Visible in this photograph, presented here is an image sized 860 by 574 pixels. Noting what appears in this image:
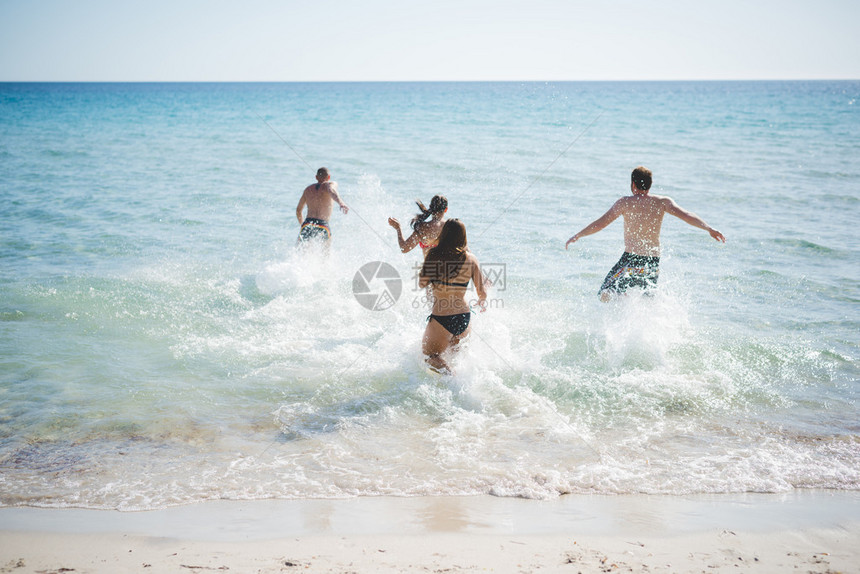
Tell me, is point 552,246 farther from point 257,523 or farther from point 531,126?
point 531,126

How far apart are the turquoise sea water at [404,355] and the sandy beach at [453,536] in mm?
180

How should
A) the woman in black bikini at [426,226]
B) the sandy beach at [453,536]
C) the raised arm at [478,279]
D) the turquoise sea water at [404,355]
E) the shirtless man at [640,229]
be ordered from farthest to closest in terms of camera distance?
the shirtless man at [640,229]
the woman in black bikini at [426,226]
the raised arm at [478,279]
the turquoise sea water at [404,355]
the sandy beach at [453,536]

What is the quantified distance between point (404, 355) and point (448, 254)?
1426 mm

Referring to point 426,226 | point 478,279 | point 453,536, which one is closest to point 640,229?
point 478,279

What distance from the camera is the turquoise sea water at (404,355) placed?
4207mm

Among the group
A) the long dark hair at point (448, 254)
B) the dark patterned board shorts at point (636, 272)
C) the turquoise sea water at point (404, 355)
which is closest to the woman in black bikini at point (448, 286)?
the long dark hair at point (448, 254)

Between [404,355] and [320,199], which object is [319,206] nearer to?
[320,199]

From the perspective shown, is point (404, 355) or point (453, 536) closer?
point (453, 536)

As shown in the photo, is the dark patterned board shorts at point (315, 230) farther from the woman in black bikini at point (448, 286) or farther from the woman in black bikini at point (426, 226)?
the woman in black bikini at point (448, 286)

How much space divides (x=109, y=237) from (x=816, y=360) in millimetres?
10991

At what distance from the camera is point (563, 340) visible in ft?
21.8

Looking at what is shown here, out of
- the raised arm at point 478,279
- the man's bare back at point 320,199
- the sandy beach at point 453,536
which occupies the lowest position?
the sandy beach at point 453,536

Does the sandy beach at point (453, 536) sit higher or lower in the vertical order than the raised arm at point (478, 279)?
lower

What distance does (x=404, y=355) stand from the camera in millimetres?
5934
